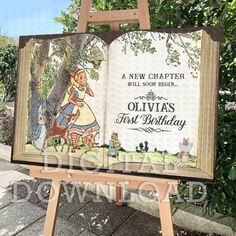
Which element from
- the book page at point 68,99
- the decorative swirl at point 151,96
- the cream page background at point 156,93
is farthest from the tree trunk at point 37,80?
the decorative swirl at point 151,96

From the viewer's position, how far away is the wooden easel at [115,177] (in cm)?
180

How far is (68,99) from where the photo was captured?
1967 mm

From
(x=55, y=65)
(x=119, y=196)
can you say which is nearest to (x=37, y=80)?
(x=55, y=65)

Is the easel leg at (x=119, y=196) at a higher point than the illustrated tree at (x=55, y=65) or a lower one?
lower

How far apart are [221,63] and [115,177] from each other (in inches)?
37.6

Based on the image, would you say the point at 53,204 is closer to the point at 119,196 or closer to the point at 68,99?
the point at 68,99

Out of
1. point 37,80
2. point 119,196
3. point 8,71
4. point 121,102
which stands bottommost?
point 119,196

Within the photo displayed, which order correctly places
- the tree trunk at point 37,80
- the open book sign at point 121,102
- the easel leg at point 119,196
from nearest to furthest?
the open book sign at point 121,102 < the tree trunk at point 37,80 < the easel leg at point 119,196

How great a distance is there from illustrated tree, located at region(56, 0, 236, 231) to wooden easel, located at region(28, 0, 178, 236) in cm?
30

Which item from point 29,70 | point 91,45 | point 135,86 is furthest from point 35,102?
point 135,86

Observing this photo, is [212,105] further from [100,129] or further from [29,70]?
[29,70]

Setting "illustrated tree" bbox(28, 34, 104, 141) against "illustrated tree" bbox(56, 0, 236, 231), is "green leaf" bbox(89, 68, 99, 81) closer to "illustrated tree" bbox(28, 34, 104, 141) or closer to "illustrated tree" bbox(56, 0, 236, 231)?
"illustrated tree" bbox(28, 34, 104, 141)

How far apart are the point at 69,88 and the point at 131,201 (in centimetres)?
129

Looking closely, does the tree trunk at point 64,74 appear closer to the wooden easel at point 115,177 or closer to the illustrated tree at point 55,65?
the illustrated tree at point 55,65
